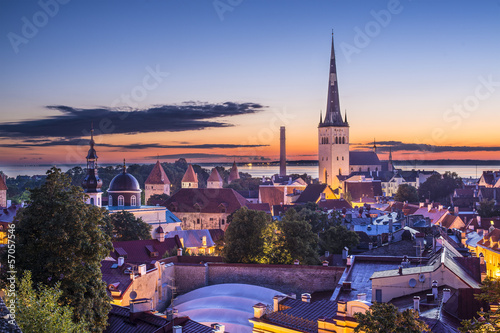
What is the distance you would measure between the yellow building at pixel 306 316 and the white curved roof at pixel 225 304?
3601 mm

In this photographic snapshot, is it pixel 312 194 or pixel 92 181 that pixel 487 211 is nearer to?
pixel 312 194

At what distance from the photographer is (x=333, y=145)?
12775 centimetres

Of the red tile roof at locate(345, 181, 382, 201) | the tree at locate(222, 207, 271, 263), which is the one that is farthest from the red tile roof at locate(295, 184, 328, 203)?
the tree at locate(222, 207, 271, 263)

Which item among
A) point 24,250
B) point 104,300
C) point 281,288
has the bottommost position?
point 281,288

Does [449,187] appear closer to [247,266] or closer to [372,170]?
[372,170]

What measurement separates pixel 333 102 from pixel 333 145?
32.3ft

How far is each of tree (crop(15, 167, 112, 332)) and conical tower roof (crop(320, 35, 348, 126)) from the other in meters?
107

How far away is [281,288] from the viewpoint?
29.8 metres

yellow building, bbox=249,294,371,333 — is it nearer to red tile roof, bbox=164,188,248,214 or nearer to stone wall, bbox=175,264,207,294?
stone wall, bbox=175,264,207,294

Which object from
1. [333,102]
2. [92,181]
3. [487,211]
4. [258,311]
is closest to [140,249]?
[92,181]

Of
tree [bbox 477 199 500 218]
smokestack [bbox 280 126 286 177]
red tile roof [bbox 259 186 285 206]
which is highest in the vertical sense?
smokestack [bbox 280 126 286 177]

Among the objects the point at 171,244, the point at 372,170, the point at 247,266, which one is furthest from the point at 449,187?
the point at 247,266

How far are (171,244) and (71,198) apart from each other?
86.9ft

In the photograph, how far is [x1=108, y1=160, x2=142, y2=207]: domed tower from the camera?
192ft
